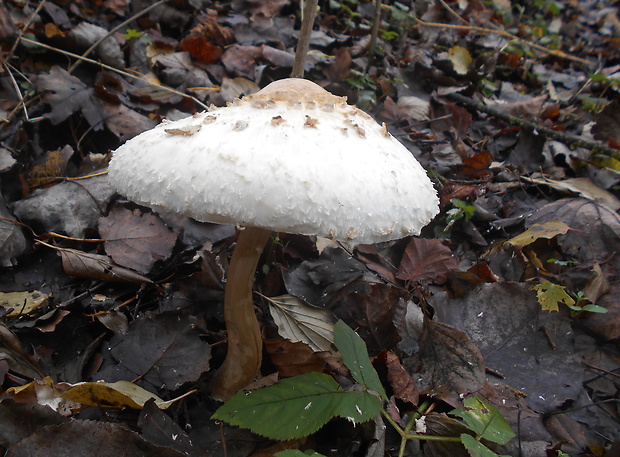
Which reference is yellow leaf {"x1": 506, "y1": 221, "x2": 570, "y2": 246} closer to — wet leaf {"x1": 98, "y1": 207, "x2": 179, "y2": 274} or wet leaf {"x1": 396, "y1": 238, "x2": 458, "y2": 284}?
wet leaf {"x1": 396, "y1": 238, "x2": 458, "y2": 284}

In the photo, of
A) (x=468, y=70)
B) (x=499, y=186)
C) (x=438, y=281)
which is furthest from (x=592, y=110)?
(x=438, y=281)

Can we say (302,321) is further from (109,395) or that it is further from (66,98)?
(66,98)

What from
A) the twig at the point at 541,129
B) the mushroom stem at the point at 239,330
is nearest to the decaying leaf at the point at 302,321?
the mushroom stem at the point at 239,330

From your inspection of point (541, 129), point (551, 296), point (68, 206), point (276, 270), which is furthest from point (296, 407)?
point (541, 129)

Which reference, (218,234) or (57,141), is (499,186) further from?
(57,141)

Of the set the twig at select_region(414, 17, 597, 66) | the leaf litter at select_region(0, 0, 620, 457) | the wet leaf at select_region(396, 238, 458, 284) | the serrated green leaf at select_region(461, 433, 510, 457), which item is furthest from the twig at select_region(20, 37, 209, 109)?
the twig at select_region(414, 17, 597, 66)

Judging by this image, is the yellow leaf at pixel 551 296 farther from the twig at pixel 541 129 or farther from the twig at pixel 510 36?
the twig at pixel 510 36
